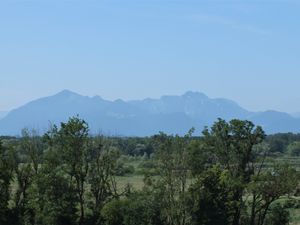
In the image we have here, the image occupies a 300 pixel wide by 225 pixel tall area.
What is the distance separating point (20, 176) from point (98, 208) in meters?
9.61

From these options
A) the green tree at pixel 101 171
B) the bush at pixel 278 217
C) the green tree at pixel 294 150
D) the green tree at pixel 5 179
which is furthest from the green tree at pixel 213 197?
the green tree at pixel 294 150

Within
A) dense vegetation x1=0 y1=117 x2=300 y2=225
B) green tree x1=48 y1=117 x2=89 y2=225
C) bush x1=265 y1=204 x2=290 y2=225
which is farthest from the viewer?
green tree x1=48 y1=117 x2=89 y2=225

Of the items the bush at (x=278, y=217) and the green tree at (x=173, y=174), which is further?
the bush at (x=278, y=217)

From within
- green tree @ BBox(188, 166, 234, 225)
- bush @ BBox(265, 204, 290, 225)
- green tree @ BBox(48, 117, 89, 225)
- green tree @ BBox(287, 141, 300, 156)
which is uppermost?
green tree @ BBox(287, 141, 300, 156)

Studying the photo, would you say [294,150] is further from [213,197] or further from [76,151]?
[76,151]

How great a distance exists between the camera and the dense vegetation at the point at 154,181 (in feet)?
181

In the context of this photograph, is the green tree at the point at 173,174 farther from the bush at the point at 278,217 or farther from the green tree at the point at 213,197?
the bush at the point at 278,217

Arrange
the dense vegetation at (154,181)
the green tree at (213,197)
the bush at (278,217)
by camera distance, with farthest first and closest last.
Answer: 1. the bush at (278,217)
2. the green tree at (213,197)
3. the dense vegetation at (154,181)

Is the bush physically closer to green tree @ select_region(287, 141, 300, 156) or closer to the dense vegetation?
the dense vegetation

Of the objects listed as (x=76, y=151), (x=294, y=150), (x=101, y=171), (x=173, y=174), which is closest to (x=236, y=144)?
(x=173, y=174)

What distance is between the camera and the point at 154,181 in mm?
55344

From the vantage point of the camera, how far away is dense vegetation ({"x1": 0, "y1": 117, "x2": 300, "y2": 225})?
55156 millimetres

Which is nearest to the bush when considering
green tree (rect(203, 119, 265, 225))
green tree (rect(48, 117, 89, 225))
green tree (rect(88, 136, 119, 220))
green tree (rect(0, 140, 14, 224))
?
green tree (rect(203, 119, 265, 225))

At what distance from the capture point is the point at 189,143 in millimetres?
56938
